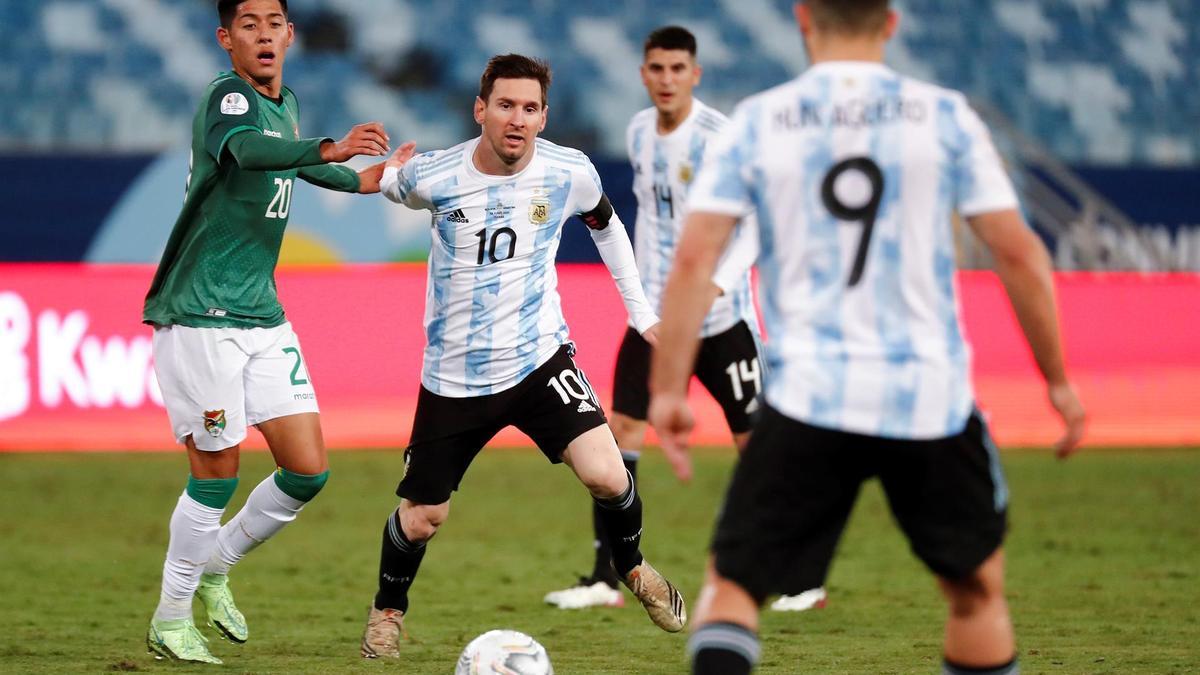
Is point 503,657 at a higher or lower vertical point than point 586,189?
lower

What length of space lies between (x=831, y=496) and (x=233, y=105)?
296 centimetres

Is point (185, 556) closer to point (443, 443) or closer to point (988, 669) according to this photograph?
point (443, 443)

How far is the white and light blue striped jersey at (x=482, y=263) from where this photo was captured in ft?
19.3

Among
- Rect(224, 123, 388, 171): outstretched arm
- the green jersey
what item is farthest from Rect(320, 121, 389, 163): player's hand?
the green jersey

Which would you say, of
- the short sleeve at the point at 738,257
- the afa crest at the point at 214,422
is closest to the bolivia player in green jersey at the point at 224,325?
the afa crest at the point at 214,422

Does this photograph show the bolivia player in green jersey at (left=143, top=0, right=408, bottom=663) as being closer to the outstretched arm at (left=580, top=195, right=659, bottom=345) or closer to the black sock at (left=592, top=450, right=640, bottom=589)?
the outstretched arm at (left=580, top=195, right=659, bottom=345)

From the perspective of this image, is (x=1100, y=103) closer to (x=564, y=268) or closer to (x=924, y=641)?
(x=564, y=268)

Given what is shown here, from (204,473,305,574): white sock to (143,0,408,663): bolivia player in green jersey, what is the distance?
160 mm

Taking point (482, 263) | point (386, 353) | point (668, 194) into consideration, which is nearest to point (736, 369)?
point (668, 194)

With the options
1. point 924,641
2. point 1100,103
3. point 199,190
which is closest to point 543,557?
point 924,641

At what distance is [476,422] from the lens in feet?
19.4

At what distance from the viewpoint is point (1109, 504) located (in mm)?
10875

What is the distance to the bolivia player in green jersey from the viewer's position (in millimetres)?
5793

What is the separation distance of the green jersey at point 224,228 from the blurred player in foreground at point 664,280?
229 cm
